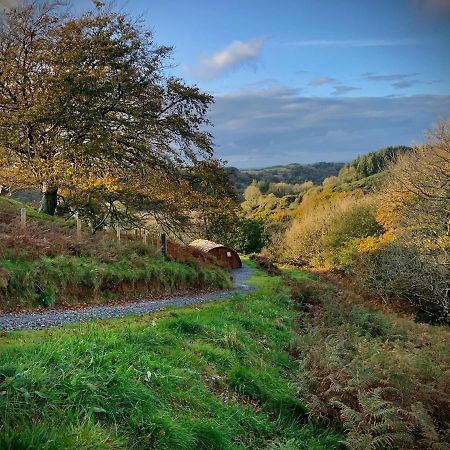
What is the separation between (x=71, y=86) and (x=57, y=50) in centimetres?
284

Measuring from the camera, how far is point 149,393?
5.50 meters

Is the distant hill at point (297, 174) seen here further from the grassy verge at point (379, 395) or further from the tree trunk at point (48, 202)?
the grassy verge at point (379, 395)

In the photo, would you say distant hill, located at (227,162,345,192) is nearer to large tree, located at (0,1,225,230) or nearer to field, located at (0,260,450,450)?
large tree, located at (0,1,225,230)

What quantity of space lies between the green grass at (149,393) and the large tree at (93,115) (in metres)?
13.0

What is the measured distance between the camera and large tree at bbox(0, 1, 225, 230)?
20141 mm

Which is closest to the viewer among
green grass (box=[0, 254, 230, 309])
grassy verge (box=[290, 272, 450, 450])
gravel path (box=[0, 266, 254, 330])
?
grassy verge (box=[290, 272, 450, 450])

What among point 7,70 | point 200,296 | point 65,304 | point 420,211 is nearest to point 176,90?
point 7,70

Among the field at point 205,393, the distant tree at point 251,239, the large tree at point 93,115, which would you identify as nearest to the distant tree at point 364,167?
the distant tree at point 251,239

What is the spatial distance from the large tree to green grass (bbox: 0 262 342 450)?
13.0 m

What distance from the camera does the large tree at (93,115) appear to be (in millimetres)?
20141

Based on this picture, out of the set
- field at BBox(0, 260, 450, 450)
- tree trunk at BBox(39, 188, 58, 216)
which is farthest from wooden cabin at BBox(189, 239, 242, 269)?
field at BBox(0, 260, 450, 450)

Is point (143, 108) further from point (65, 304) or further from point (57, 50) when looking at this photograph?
point (65, 304)

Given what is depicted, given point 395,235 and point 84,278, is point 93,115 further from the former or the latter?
point 395,235

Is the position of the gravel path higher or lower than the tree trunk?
lower
